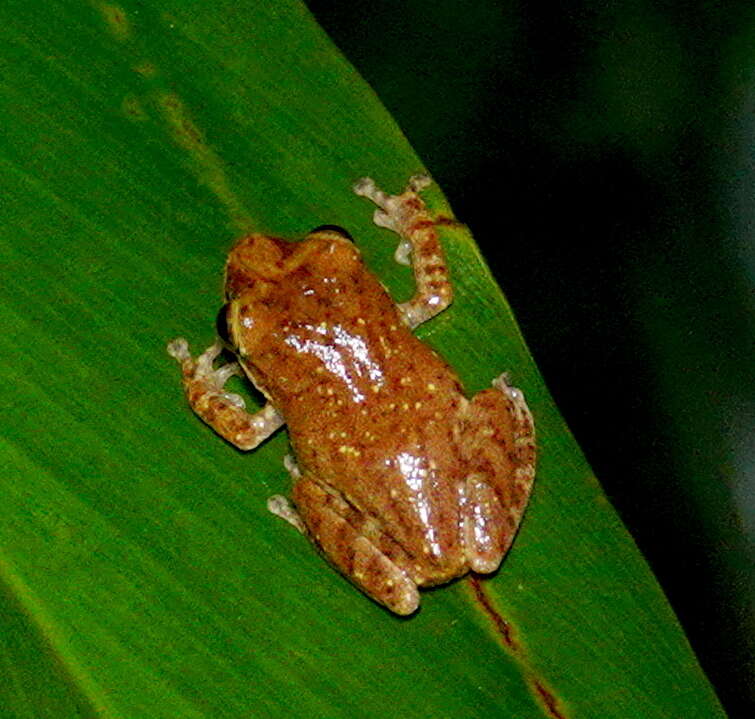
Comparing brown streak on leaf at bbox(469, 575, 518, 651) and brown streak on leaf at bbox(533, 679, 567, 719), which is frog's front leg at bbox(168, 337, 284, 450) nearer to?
brown streak on leaf at bbox(469, 575, 518, 651)

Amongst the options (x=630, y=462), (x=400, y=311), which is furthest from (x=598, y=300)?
(x=400, y=311)

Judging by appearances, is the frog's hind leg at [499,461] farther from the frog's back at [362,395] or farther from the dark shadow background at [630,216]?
the dark shadow background at [630,216]

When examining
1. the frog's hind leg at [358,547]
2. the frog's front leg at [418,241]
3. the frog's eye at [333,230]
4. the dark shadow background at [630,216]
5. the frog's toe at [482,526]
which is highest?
the frog's eye at [333,230]

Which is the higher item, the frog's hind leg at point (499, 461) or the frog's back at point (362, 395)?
the frog's back at point (362, 395)

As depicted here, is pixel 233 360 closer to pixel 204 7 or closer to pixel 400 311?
pixel 400 311

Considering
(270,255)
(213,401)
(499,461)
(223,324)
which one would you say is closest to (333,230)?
(270,255)

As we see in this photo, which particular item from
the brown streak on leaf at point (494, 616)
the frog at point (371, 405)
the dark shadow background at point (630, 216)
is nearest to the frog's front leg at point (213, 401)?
the frog at point (371, 405)

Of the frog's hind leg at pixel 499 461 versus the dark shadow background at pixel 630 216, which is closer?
the frog's hind leg at pixel 499 461
